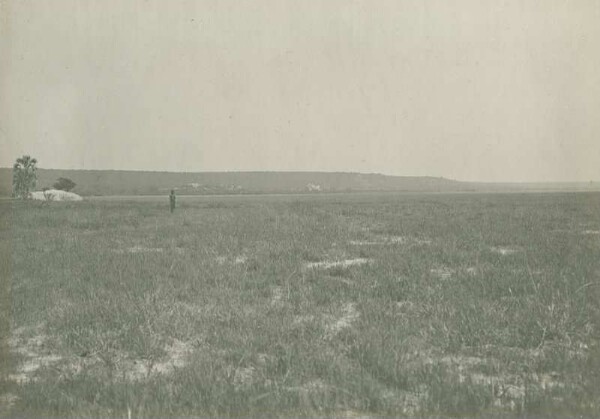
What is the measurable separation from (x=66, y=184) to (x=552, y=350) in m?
A: 53.5

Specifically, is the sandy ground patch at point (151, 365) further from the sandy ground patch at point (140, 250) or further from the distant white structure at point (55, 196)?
the distant white structure at point (55, 196)

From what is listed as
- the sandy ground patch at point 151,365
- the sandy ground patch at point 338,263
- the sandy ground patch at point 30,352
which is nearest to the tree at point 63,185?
the sandy ground patch at point 338,263

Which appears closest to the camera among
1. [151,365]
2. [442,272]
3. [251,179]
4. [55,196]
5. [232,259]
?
[151,365]

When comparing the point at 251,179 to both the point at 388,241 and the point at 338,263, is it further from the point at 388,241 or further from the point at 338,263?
the point at 338,263

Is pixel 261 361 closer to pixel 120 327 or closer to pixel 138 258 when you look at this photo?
pixel 120 327

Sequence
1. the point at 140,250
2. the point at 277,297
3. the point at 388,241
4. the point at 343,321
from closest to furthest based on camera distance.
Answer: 1. the point at 343,321
2. the point at 277,297
3. the point at 140,250
4. the point at 388,241

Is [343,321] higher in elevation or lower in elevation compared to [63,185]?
lower

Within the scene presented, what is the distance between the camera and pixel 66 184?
166 ft

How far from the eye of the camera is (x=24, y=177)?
126ft

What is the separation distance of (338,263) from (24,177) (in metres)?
36.4

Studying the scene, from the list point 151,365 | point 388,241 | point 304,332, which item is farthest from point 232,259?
point 151,365

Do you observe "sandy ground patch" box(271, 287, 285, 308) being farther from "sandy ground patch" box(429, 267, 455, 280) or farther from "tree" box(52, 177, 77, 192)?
"tree" box(52, 177, 77, 192)

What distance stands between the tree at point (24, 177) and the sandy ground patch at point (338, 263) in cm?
3467

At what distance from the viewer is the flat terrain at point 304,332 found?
4.38 metres
